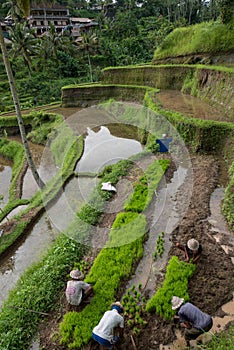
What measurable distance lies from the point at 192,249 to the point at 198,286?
74cm

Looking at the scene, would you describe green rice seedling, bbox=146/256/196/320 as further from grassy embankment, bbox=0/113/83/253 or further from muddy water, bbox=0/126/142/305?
grassy embankment, bbox=0/113/83/253

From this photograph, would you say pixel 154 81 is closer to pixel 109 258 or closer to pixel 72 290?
pixel 109 258

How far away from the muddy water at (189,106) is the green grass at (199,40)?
11.3 feet

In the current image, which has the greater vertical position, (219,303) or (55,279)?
(219,303)

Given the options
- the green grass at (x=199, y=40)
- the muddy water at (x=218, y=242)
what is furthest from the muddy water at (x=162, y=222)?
the green grass at (x=199, y=40)

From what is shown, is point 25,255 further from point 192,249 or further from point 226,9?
point 226,9

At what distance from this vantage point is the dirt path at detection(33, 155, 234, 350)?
15.3ft

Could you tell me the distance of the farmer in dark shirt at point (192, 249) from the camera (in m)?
5.61

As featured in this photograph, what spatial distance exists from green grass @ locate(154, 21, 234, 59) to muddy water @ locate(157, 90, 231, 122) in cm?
346

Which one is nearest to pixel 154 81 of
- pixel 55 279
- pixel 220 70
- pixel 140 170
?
pixel 220 70

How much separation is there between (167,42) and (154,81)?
4.27 meters

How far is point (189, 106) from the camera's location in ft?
45.9

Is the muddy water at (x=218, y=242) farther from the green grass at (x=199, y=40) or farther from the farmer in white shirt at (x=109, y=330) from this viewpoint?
the green grass at (x=199, y=40)

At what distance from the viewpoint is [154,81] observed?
2092 centimetres
